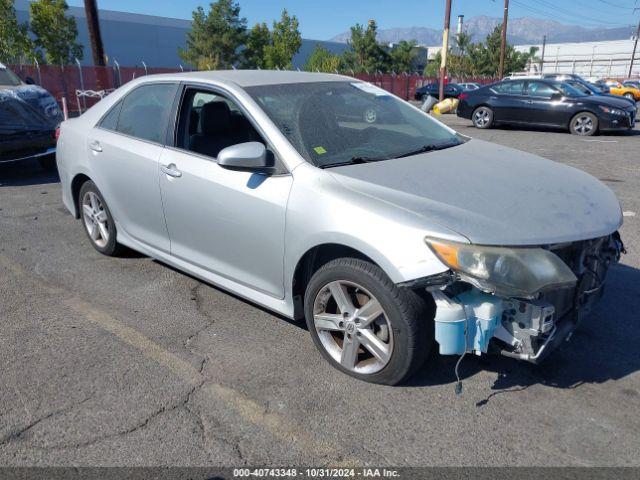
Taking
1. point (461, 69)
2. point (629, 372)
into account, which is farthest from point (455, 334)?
point (461, 69)

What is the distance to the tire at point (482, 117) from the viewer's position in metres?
16.3

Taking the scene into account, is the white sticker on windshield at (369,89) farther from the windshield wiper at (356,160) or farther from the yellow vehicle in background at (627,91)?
the yellow vehicle in background at (627,91)

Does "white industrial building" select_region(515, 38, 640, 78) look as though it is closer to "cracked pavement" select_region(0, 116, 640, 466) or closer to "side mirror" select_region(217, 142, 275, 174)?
"cracked pavement" select_region(0, 116, 640, 466)

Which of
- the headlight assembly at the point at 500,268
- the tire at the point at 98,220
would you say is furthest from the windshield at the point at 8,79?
the headlight assembly at the point at 500,268

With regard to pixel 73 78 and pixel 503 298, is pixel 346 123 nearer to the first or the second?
pixel 503 298

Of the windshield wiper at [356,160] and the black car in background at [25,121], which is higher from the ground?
the windshield wiper at [356,160]

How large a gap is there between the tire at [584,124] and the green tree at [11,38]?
27.8 m

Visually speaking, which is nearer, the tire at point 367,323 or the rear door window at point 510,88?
the tire at point 367,323

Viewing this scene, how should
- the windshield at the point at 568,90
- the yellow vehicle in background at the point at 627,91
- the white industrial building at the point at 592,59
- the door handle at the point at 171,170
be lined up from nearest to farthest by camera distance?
the door handle at the point at 171,170 → the windshield at the point at 568,90 → the yellow vehicle in background at the point at 627,91 → the white industrial building at the point at 592,59

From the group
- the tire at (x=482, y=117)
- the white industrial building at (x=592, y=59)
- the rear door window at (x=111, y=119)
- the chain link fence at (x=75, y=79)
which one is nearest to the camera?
the rear door window at (x=111, y=119)

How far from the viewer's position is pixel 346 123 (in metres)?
3.70

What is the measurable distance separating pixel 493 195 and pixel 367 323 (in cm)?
95

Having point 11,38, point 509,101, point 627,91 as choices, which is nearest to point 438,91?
point 627,91

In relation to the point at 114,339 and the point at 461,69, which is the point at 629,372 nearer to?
the point at 114,339
